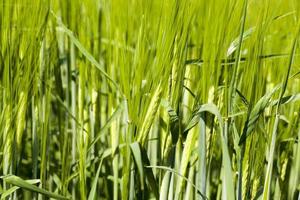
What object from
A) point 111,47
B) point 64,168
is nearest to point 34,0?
point 111,47

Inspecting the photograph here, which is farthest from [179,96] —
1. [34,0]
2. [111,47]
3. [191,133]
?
[34,0]

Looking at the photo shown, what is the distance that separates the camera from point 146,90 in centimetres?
94

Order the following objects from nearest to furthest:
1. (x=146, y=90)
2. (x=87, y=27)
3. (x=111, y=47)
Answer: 1. (x=146, y=90)
2. (x=111, y=47)
3. (x=87, y=27)

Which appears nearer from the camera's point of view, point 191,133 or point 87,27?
point 191,133

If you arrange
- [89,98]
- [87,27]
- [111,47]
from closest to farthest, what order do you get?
[111,47] → [87,27] → [89,98]

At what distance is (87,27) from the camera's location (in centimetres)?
122

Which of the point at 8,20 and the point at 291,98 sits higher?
the point at 8,20

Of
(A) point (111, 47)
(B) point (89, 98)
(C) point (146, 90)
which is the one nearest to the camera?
(C) point (146, 90)

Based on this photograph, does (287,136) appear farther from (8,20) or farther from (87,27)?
(8,20)

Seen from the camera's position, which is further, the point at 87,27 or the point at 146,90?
the point at 87,27

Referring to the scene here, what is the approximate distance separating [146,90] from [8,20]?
25 centimetres

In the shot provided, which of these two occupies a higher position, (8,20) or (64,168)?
(8,20)

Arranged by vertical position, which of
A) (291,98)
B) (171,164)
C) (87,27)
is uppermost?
(87,27)

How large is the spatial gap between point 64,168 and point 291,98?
0.39 meters
